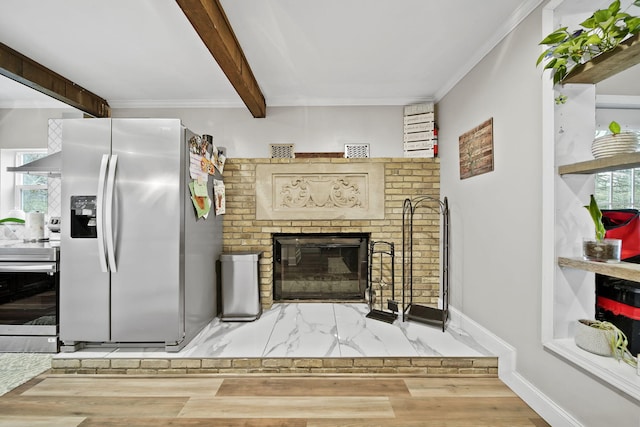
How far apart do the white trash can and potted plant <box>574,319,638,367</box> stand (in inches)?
92.3

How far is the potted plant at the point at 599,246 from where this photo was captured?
54.4 inches

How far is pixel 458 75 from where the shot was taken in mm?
2609

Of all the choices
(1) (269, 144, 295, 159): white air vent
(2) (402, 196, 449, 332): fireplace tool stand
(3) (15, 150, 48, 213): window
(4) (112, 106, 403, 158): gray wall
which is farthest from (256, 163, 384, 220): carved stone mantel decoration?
(3) (15, 150, 48, 213): window

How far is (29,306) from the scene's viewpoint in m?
2.30

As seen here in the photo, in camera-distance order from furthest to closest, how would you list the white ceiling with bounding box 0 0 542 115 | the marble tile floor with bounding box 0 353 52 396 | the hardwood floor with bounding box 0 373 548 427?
the marble tile floor with bounding box 0 353 52 396, the white ceiling with bounding box 0 0 542 115, the hardwood floor with bounding box 0 373 548 427

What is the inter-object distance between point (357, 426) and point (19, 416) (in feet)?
6.38

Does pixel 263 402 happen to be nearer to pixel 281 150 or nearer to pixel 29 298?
pixel 29 298

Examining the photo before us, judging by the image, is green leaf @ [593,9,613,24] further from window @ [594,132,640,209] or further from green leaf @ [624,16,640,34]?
window @ [594,132,640,209]

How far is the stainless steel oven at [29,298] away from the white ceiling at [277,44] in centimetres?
157

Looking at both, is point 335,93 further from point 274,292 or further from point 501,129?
point 274,292

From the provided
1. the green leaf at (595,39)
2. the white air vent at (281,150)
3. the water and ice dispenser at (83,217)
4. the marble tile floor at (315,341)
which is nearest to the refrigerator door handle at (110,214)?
the water and ice dispenser at (83,217)

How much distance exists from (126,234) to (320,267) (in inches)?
75.0

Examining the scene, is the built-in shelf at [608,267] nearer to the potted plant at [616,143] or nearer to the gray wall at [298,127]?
the potted plant at [616,143]

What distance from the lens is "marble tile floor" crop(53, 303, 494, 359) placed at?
7.02ft
